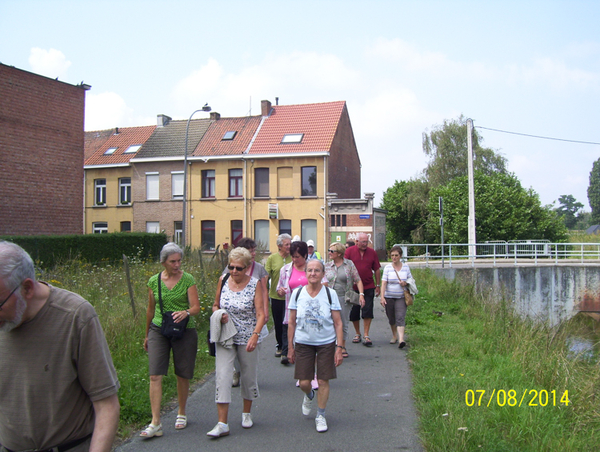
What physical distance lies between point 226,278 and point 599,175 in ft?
373

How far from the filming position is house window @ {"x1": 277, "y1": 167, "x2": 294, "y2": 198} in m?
34.1

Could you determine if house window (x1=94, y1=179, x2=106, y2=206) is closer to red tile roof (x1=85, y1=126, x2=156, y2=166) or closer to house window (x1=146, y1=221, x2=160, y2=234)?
red tile roof (x1=85, y1=126, x2=156, y2=166)

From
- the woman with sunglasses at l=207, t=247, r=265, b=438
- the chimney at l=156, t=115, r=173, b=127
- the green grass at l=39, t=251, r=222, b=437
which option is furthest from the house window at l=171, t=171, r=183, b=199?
the woman with sunglasses at l=207, t=247, r=265, b=438

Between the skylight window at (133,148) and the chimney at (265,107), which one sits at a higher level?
the chimney at (265,107)

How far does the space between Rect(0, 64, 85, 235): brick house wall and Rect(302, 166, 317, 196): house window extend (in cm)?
1595

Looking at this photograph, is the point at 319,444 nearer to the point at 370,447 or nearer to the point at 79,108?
the point at 370,447

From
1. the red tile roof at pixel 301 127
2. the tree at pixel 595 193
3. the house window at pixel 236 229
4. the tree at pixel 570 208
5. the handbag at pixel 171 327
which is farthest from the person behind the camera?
the tree at pixel 570 208

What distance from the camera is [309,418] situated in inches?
218

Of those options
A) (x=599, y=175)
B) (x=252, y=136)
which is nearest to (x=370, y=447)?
(x=252, y=136)

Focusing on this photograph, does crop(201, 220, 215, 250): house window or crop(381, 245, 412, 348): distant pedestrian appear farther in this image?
crop(201, 220, 215, 250): house window

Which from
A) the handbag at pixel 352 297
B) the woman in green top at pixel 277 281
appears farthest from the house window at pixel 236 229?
the handbag at pixel 352 297

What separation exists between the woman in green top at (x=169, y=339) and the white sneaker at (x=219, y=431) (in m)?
0.44

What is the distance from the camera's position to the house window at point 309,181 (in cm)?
3369

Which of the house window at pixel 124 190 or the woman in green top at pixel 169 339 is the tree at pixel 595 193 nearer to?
the house window at pixel 124 190
